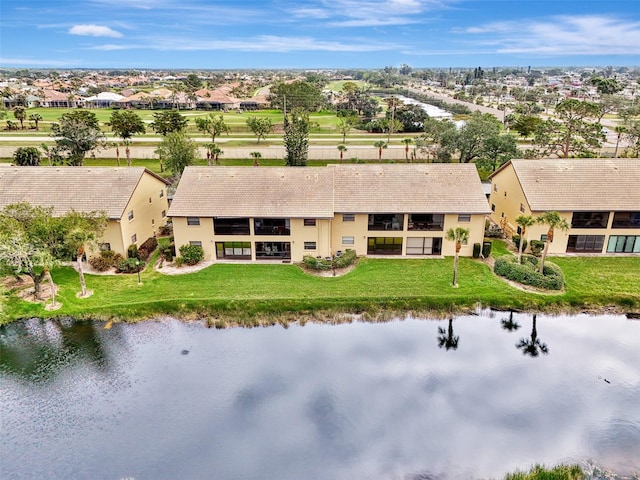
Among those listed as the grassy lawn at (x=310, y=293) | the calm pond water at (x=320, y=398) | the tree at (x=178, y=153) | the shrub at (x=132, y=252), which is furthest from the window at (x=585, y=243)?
the tree at (x=178, y=153)


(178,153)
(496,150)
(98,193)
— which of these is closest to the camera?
(98,193)

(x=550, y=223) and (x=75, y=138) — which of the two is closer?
(x=550, y=223)

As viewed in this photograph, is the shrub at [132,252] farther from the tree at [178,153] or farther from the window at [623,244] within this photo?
the window at [623,244]

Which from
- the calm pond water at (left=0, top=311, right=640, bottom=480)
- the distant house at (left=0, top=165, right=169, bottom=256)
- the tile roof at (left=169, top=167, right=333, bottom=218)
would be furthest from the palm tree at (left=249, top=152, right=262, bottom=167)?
the calm pond water at (left=0, top=311, right=640, bottom=480)

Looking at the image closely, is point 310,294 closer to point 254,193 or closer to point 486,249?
point 254,193

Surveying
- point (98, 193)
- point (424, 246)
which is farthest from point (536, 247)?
point (98, 193)

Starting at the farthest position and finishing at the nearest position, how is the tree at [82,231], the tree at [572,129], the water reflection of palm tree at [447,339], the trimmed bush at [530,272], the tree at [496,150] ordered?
1. the tree at [572,129]
2. the tree at [496,150]
3. the trimmed bush at [530,272]
4. the tree at [82,231]
5. the water reflection of palm tree at [447,339]

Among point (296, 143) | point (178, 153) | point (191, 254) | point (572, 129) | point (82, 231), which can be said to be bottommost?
point (191, 254)
